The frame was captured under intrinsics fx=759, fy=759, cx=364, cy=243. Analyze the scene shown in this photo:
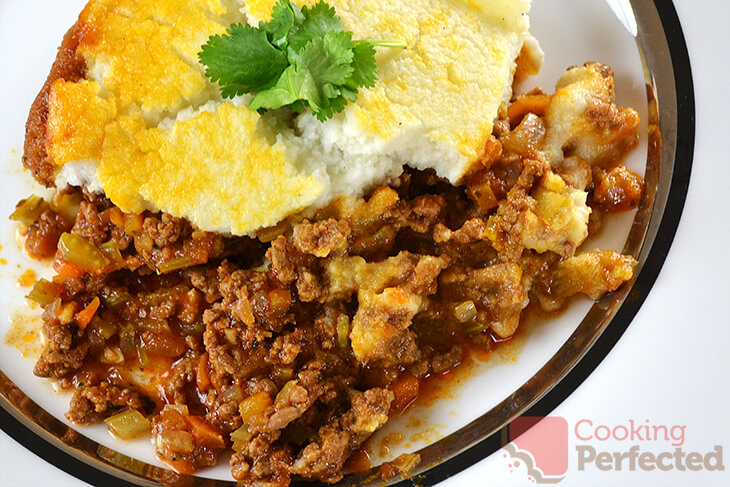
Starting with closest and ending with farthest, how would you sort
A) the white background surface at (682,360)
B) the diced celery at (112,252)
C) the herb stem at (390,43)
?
the white background surface at (682,360) < the herb stem at (390,43) < the diced celery at (112,252)

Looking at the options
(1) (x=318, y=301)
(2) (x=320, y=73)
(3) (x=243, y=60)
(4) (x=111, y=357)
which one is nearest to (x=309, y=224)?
(1) (x=318, y=301)

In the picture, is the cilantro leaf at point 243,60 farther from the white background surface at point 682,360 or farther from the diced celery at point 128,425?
the white background surface at point 682,360

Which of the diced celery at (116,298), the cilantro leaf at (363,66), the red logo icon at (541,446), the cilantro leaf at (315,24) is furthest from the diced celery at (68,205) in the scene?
the red logo icon at (541,446)

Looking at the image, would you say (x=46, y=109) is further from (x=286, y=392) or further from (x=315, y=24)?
(x=286, y=392)

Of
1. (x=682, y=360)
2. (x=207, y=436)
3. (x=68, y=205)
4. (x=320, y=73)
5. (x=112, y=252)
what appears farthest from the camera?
(x=68, y=205)

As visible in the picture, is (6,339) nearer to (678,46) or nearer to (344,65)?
(344,65)

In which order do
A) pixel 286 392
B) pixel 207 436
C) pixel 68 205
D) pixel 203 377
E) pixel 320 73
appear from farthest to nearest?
pixel 68 205 → pixel 203 377 → pixel 207 436 → pixel 286 392 → pixel 320 73

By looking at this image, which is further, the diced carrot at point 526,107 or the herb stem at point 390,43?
the diced carrot at point 526,107
